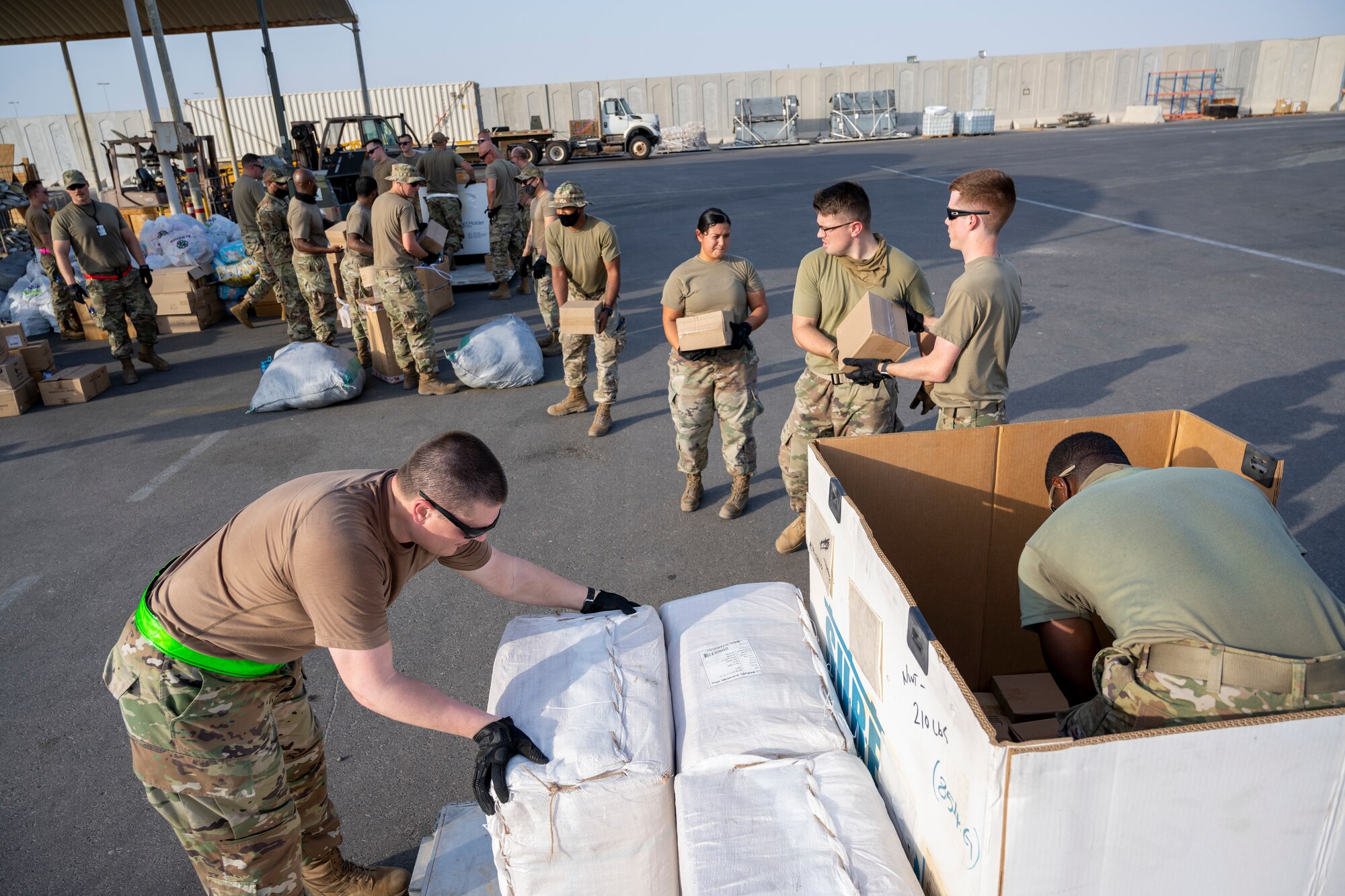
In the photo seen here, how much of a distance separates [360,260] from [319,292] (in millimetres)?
938

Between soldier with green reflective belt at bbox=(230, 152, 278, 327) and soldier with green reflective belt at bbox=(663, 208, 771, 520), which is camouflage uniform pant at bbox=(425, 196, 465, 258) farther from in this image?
soldier with green reflective belt at bbox=(663, 208, 771, 520)

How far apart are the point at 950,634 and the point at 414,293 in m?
5.86

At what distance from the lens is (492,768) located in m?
1.77

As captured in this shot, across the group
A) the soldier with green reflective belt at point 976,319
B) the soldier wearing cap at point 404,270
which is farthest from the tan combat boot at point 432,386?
the soldier with green reflective belt at point 976,319

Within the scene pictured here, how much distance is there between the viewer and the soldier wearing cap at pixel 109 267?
7.94 m

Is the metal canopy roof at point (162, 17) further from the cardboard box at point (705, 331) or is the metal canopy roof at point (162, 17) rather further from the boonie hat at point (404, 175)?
the cardboard box at point (705, 331)

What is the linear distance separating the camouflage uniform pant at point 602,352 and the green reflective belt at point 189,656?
424cm

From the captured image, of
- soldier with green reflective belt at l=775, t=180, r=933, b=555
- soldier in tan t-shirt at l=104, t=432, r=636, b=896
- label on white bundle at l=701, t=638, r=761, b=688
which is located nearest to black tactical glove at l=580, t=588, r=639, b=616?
label on white bundle at l=701, t=638, r=761, b=688

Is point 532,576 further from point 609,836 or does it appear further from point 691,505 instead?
point 691,505

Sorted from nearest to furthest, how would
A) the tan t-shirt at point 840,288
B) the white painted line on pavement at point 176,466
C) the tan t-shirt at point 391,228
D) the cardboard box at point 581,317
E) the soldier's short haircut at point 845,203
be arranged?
the soldier's short haircut at point 845,203 < the tan t-shirt at point 840,288 < the white painted line on pavement at point 176,466 < the cardboard box at point 581,317 < the tan t-shirt at point 391,228

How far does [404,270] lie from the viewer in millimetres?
7234

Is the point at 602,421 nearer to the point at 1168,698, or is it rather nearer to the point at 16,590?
the point at 16,590

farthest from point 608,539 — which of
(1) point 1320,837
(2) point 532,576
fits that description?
(1) point 1320,837

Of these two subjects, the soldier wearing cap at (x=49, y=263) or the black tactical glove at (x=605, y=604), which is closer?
the black tactical glove at (x=605, y=604)
